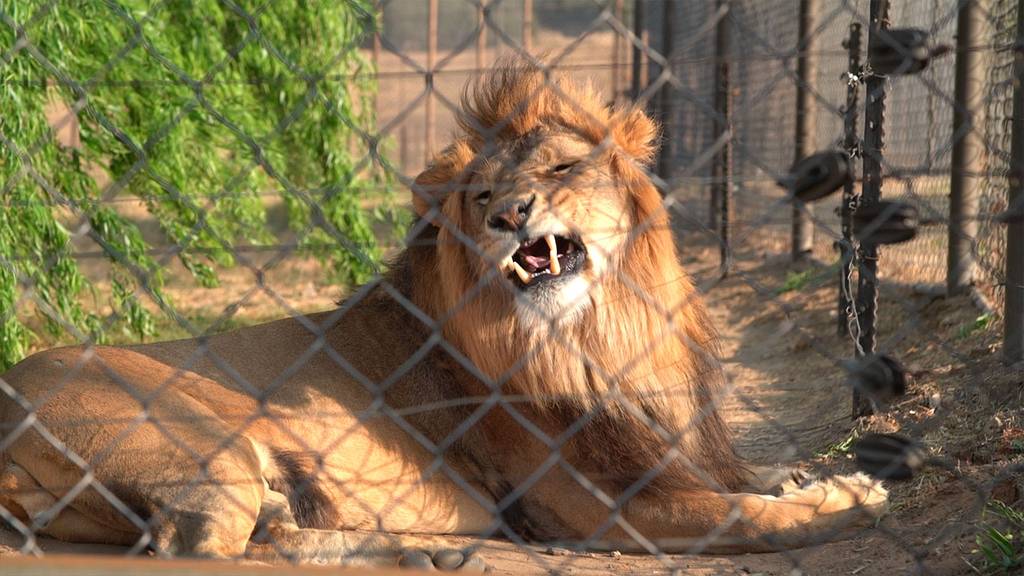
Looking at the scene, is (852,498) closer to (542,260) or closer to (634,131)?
(542,260)

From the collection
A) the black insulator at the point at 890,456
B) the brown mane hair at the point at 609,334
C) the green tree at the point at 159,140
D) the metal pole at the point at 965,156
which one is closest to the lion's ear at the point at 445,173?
the brown mane hair at the point at 609,334

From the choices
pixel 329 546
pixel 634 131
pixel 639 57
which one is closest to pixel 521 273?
pixel 634 131

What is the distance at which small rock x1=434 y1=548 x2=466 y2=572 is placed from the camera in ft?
10.3

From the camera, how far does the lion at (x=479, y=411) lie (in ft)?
10.2

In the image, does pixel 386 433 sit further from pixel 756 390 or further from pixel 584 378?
pixel 756 390

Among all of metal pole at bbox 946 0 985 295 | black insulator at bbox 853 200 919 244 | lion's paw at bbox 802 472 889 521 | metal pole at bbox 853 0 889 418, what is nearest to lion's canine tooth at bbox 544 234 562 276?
lion's paw at bbox 802 472 889 521

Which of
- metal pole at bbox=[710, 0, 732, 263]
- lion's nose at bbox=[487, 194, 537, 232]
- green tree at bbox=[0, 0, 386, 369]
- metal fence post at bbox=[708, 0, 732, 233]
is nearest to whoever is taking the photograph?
lion's nose at bbox=[487, 194, 537, 232]

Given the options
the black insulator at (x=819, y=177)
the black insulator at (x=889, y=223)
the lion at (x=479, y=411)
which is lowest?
the lion at (x=479, y=411)

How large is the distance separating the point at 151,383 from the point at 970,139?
3794mm

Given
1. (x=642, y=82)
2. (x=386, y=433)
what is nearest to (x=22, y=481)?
(x=386, y=433)

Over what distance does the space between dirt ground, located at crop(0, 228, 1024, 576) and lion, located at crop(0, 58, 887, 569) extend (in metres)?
0.11

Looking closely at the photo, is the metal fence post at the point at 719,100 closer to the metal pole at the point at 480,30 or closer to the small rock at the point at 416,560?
the metal pole at the point at 480,30

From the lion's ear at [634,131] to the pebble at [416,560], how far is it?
1368 mm

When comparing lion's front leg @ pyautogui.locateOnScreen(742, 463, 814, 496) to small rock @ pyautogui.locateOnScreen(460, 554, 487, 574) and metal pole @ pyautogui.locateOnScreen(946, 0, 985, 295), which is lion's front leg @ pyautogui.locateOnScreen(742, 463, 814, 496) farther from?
metal pole @ pyautogui.locateOnScreen(946, 0, 985, 295)
